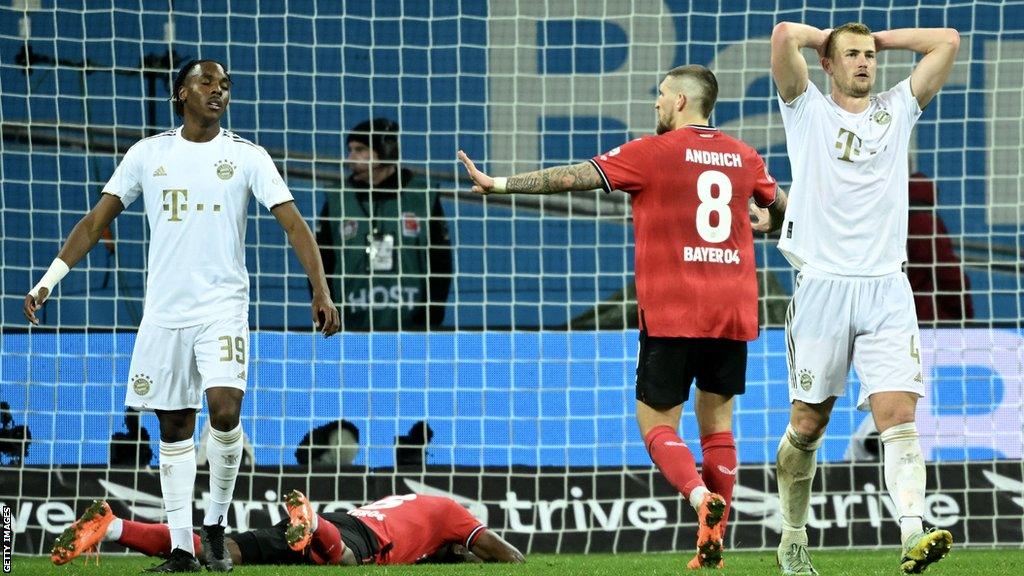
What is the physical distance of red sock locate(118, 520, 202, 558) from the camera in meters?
5.99

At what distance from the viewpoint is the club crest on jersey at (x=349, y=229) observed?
936cm

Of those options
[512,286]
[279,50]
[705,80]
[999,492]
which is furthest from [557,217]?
[705,80]

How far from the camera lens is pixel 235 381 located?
562cm

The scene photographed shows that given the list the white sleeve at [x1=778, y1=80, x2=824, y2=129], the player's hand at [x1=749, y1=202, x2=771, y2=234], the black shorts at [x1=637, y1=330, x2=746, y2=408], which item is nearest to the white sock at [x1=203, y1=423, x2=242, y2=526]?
the black shorts at [x1=637, y1=330, x2=746, y2=408]

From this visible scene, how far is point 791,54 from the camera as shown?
5.17 metres

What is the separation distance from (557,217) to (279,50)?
2.64 meters

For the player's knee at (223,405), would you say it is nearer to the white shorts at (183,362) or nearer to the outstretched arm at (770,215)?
the white shorts at (183,362)

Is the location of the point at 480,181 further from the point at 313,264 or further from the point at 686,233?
the point at 313,264

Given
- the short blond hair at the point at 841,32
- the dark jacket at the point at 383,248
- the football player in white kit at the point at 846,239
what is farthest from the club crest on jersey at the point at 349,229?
the short blond hair at the point at 841,32

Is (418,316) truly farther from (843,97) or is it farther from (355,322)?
(843,97)

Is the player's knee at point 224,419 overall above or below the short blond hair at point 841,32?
below

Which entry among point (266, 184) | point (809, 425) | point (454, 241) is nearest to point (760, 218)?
point (809, 425)

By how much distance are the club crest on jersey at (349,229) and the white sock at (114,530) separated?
3677mm

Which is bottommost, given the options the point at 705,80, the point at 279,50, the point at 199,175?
the point at 199,175
